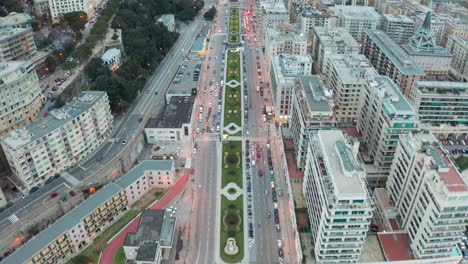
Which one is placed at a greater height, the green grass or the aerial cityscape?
the aerial cityscape

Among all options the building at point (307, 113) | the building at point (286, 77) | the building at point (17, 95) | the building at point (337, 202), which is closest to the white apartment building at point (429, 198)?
the building at point (337, 202)

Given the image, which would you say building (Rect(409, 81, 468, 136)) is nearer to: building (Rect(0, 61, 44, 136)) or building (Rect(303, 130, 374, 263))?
building (Rect(303, 130, 374, 263))

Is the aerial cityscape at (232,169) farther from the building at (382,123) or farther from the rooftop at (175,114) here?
the rooftop at (175,114)

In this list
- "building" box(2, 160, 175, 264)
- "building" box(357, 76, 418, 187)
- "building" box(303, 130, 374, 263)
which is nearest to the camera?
"building" box(303, 130, 374, 263)

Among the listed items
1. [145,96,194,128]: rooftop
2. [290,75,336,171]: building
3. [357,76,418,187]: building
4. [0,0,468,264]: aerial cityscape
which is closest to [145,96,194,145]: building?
[145,96,194,128]: rooftop

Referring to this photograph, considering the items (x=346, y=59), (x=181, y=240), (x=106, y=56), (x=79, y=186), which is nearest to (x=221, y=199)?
Answer: (x=181, y=240)

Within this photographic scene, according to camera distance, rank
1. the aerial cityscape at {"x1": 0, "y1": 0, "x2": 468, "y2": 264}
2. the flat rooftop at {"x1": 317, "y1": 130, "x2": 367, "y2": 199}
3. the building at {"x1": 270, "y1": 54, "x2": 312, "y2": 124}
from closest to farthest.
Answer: the flat rooftop at {"x1": 317, "y1": 130, "x2": 367, "y2": 199}, the aerial cityscape at {"x1": 0, "y1": 0, "x2": 468, "y2": 264}, the building at {"x1": 270, "y1": 54, "x2": 312, "y2": 124}
